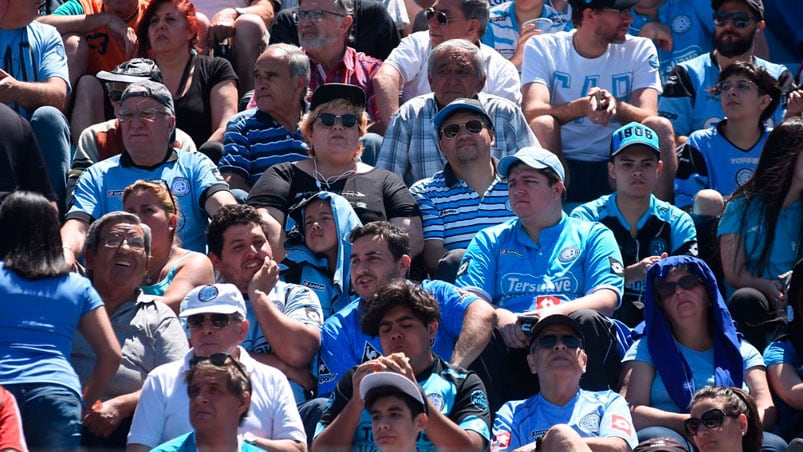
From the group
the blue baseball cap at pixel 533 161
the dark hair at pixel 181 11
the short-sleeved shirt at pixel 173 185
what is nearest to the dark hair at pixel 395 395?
the blue baseball cap at pixel 533 161

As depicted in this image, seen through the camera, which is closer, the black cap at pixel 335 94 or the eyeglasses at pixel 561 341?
the eyeglasses at pixel 561 341

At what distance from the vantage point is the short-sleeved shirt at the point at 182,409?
6.55 m

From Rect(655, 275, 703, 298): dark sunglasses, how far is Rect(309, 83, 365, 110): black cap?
231cm

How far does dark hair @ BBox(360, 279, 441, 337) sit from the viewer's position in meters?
6.99

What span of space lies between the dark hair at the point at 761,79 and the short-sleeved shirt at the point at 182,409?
4.29 metres

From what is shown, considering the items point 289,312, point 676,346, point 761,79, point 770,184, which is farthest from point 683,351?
point 761,79

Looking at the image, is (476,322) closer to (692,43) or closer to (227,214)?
(227,214)

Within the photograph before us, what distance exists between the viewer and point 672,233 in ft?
28.4

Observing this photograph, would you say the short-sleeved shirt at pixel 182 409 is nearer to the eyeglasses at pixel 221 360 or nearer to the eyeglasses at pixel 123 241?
the eyeglasses at pixel 221 360

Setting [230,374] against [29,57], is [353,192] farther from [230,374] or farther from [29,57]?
[230,374]

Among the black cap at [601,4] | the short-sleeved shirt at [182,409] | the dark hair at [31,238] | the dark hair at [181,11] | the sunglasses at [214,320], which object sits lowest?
the short-sleeved shirt at [182,409]

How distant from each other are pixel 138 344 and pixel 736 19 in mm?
5385

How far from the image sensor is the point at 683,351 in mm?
7539

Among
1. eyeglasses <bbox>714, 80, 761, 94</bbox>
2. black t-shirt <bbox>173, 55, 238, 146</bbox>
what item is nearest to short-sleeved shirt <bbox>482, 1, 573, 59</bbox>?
eyeglasses <bbox>714, 80, 761, 94</bbox>
